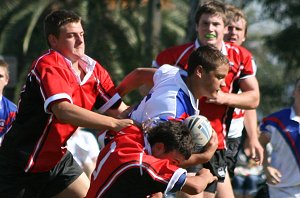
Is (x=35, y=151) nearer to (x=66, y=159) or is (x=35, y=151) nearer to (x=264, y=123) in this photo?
(x=66, y=159)

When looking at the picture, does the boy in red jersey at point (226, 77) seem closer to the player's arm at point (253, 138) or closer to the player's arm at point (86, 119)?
the player's arm at point (253, 138)

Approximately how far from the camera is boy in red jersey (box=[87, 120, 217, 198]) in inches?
226

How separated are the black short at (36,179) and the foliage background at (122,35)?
12.3m

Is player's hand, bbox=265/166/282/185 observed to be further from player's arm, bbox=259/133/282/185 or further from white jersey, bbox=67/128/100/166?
white jersey, bbox=67/128/100/166

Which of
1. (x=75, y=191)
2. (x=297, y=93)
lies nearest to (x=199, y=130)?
(x=75, y=191)

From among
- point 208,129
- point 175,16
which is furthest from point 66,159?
point 175,16

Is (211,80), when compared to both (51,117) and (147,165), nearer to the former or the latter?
(147,165)

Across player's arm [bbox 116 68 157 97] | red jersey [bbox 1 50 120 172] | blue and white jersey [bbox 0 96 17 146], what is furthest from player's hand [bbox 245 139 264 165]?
blue and white jersey [bbox 0 96 17 146]

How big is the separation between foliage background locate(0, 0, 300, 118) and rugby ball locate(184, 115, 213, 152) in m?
13.0

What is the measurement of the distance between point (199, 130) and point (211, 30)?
1.67 m

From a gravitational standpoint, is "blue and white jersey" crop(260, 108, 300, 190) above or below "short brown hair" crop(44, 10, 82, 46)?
below

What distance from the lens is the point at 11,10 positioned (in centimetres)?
2267

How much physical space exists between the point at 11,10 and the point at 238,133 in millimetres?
14962

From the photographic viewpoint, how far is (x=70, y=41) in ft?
22.0
